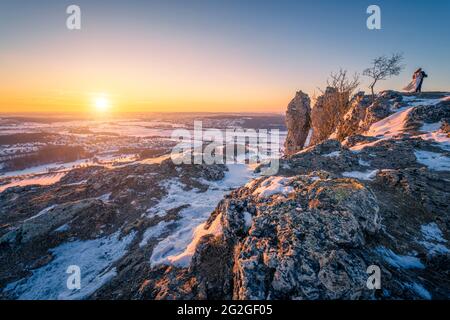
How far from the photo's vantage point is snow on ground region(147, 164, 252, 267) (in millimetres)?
8860

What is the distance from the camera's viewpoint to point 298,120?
35.5 meters

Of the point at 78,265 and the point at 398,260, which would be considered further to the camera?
the point at 78,265

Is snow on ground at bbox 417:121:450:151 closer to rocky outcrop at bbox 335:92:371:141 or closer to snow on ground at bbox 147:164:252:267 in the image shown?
rocky outcrop at bbox 335:92:371:141

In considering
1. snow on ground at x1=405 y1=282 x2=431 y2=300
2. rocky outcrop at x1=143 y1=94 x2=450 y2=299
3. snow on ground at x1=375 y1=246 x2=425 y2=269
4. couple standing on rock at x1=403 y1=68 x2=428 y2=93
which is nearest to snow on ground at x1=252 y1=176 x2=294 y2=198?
rocky outcrop at x1=143 y1=94 x2=450 y2=299

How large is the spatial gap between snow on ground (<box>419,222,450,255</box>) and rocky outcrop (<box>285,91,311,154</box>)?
90.5 feet

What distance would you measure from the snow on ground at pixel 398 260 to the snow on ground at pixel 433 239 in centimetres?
85

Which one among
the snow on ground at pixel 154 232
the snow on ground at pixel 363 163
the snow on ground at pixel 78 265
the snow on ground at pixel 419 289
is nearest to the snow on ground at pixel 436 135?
the snow on ground at pixel 363 163

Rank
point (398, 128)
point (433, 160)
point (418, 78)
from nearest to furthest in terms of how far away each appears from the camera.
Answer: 1. point (433, 160)
2. point (398, 128)
3. point (418, 78)

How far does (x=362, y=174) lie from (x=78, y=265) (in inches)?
707

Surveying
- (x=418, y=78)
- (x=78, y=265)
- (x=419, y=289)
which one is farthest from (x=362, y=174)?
(x=418, y=78)

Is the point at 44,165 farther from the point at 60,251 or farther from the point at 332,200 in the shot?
the point at 332,200

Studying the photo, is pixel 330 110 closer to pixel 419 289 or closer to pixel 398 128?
pixel 398 128

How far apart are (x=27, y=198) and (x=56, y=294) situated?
1727 cm
